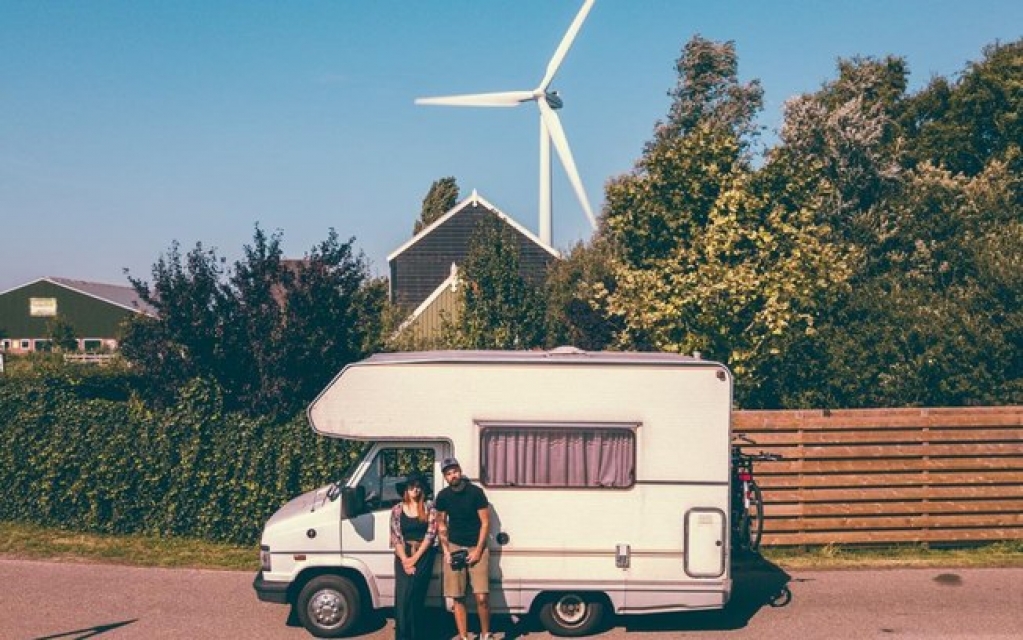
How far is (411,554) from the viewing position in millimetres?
9766

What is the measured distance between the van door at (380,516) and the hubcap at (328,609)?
1.47 ft

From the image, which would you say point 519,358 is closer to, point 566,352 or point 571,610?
point 566,352

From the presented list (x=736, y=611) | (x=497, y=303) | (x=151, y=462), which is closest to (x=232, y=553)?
(x=151, y=462)

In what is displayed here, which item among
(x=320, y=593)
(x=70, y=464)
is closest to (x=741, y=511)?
(x=320, y=593)

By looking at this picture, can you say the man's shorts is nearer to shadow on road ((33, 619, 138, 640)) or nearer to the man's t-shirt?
the man's t-shirt

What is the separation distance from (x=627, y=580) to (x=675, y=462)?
4.36ft

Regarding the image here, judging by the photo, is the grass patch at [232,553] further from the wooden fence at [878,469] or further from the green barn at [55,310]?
the green barn at [55,310]

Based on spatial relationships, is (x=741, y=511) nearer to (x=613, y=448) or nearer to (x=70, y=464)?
(x=613, y=448)

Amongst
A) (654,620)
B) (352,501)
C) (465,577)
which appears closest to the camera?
(465,577)

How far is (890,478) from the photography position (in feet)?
44.9

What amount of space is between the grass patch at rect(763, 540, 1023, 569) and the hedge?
21.2 feet

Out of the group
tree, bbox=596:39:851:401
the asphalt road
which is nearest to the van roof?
the asphalt road

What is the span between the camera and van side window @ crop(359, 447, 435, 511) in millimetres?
10258

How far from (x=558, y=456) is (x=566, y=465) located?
0.41 feet
